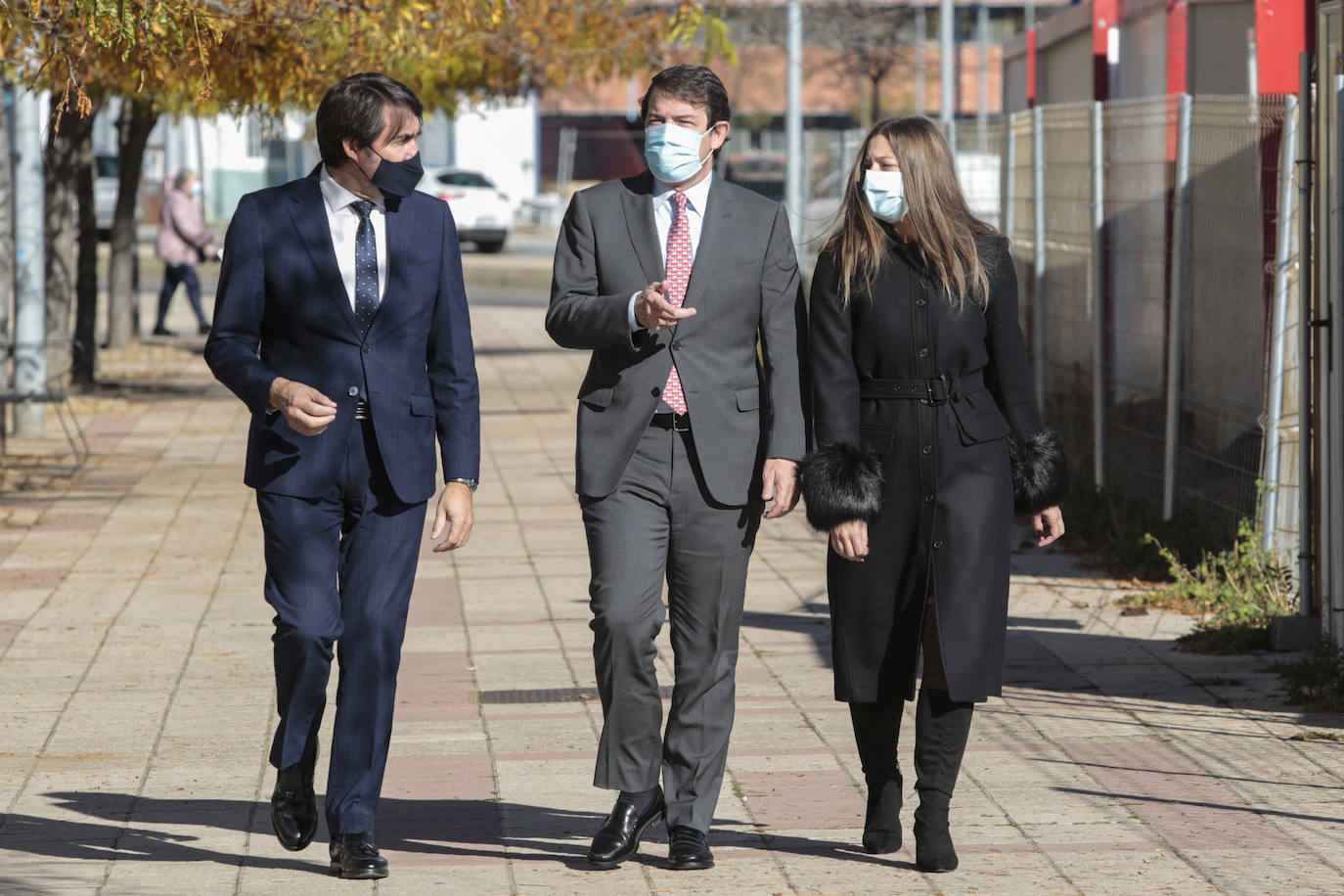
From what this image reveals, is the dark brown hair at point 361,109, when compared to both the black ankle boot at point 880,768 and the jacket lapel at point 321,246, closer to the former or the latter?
the jacket lapel at point 321,246

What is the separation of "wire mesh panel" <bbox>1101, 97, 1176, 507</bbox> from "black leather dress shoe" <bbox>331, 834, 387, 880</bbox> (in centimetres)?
593

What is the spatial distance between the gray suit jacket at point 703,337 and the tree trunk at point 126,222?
1328cm

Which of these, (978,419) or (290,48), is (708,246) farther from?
(290,48)

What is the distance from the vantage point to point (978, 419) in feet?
15.8

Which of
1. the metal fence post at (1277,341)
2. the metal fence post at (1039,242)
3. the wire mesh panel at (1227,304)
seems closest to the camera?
the metal fence post at (1277,341)

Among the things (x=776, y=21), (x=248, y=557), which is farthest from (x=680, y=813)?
(x=776, y=21)

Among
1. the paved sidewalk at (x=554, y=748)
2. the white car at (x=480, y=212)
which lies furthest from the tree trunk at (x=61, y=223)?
the white car at (x=480, y=212)

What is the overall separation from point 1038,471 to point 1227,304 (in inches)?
172

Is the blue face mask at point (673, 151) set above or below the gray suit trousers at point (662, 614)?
above

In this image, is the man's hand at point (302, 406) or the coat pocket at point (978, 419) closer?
the man's hand at point (302, 406)

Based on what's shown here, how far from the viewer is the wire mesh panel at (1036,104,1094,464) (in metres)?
11.0

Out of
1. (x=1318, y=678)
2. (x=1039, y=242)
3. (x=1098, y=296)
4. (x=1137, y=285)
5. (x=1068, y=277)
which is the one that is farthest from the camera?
(x=1039, y=242)

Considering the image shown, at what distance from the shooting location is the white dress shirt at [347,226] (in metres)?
4.71

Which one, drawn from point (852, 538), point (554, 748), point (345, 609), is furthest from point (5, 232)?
point (852, 538)
